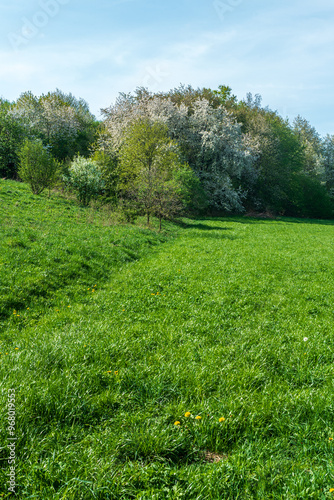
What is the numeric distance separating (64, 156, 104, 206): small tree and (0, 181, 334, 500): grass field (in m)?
13.5

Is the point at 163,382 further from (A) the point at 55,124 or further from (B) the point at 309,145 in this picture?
(B) the point at 309,145

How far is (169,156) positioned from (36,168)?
9.56 meters

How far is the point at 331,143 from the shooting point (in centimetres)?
5650

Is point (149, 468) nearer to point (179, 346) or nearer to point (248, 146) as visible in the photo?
point (179, 346)

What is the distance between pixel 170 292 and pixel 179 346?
9.73 feet

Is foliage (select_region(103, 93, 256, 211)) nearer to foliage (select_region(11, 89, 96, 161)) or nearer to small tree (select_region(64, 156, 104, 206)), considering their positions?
foliage (select_region(11, 89, 96, 161))

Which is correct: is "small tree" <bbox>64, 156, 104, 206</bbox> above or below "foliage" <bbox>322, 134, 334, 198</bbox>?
below

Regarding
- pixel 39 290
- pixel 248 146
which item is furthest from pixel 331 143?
pixel 39 290

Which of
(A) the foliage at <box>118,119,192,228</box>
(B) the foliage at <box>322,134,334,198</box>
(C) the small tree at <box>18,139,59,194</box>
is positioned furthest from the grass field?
(B) the foliage at <box>322,134,334,198</box>

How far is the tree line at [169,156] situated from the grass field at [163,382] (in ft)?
40.0

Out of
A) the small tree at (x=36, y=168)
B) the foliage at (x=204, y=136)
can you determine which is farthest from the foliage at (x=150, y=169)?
the foliage at (x=204, y=136)

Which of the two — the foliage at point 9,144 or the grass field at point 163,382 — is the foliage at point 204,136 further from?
the grass field at point 163,382

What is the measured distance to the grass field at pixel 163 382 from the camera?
8.40 ft

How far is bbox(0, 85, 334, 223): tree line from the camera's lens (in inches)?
798
